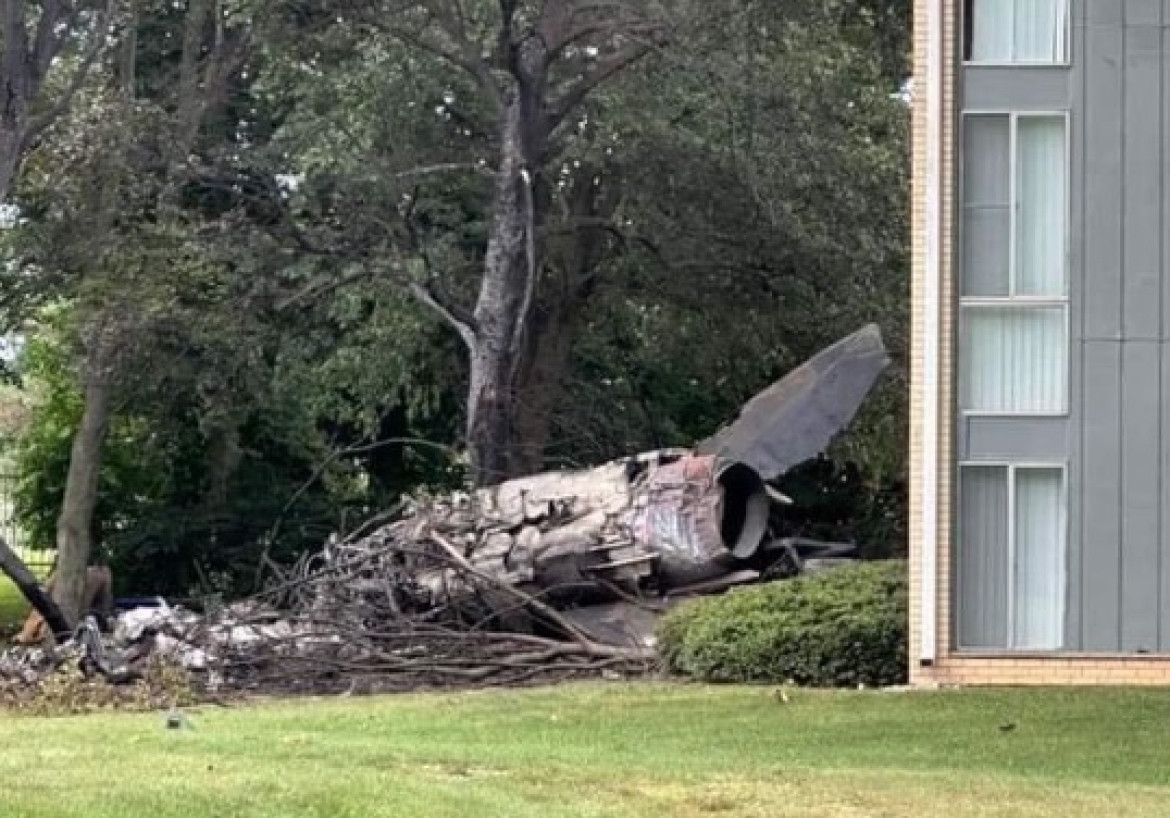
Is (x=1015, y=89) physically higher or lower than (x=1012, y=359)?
higher

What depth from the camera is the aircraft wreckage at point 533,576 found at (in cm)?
2050

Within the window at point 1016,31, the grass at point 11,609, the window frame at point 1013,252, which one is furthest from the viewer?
the grass at point 11,609

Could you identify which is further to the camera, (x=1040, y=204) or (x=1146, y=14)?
(x=1040, y=204)

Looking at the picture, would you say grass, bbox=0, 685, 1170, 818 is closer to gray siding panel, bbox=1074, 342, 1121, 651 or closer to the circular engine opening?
gray siding panel, bbox=1074, 342, 1121, 651

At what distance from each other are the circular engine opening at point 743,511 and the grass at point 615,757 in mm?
3302

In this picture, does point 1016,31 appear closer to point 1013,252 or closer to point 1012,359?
point 1013,252

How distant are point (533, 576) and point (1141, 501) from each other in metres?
6.13

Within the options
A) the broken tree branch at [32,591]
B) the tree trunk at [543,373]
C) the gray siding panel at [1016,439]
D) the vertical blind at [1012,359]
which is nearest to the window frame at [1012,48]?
the vertical blind at [1012,359]

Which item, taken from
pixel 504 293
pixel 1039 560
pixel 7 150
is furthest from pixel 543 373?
pixel 1039 560

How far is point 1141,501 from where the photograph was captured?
1862 centimetres

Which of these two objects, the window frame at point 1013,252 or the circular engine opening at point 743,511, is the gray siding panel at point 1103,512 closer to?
the window frame at point 1013,252

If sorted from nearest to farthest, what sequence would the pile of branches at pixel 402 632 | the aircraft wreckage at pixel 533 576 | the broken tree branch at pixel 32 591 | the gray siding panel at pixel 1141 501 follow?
the gray siding panel at pixel 1141 501 < the pile of branches at pixel 402 632 < the aircraft wreckage at pixel 533 576 < the broken tree branch at pixel 32 591

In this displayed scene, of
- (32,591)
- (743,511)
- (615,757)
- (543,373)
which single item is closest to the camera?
(615,757)

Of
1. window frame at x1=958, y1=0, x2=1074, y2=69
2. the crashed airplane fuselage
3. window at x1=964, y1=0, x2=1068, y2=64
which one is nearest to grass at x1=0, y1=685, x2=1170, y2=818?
the crashed airplane fuselage
